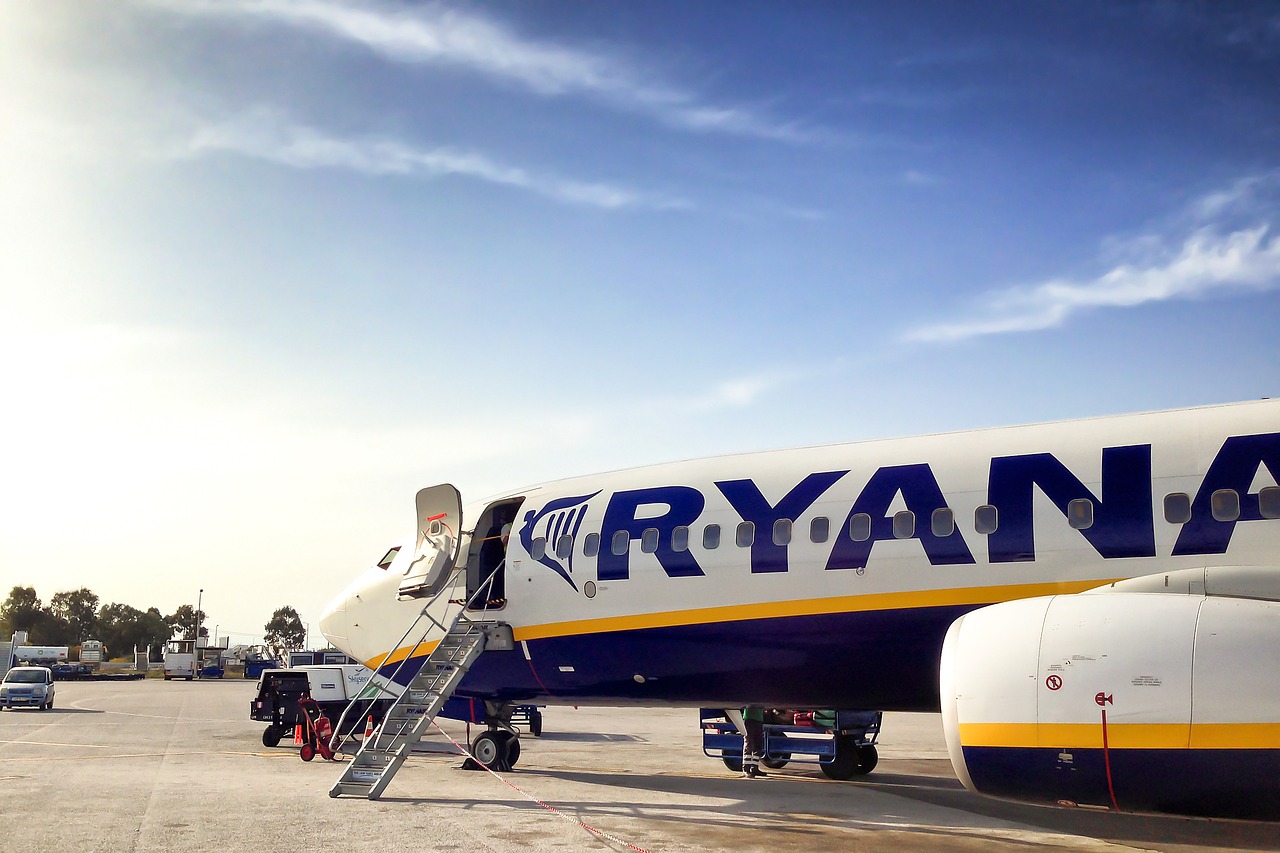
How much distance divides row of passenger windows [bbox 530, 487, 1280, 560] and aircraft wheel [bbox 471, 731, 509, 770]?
12.9 ft

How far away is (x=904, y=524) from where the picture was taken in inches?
566

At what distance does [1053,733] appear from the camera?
416 inches

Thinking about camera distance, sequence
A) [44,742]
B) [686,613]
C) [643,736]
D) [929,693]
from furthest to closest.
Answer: [643,736], [44,742], [686,613], [929,693]

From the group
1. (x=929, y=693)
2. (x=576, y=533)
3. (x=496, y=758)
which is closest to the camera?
(x=929, y=693)

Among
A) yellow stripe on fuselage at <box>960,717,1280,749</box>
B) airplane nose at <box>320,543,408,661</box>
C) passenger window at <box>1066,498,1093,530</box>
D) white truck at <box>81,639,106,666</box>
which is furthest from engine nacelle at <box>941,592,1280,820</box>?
white truck at <box>81,639,106,666</box>

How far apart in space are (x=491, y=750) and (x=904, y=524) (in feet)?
31.5

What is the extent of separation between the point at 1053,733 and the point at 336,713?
19.9m

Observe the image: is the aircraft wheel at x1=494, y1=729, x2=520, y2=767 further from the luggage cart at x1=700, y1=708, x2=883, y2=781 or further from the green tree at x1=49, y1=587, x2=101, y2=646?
the green tree at x1=49, y1=587, x2=101, y2=646

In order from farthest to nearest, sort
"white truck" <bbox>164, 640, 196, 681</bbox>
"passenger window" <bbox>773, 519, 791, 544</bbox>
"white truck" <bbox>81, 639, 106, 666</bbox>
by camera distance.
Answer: "white truck" <bbox>81, 639, 106, 666</bbox> < "white truck" <bbox>164, 640, 196, 681</bbox> < "passenger window" <bbox>773, 519, 791, 544</bbox>

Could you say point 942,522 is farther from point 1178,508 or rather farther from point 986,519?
point 1178,508

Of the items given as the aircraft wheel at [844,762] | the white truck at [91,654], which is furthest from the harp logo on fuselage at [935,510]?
the white truck at [91,654]

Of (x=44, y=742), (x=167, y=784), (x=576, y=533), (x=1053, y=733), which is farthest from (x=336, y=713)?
(x=1053, y=733)

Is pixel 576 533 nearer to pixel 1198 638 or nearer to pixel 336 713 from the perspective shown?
pixel 1198 638

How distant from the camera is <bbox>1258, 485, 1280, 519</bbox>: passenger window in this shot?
12.2m
